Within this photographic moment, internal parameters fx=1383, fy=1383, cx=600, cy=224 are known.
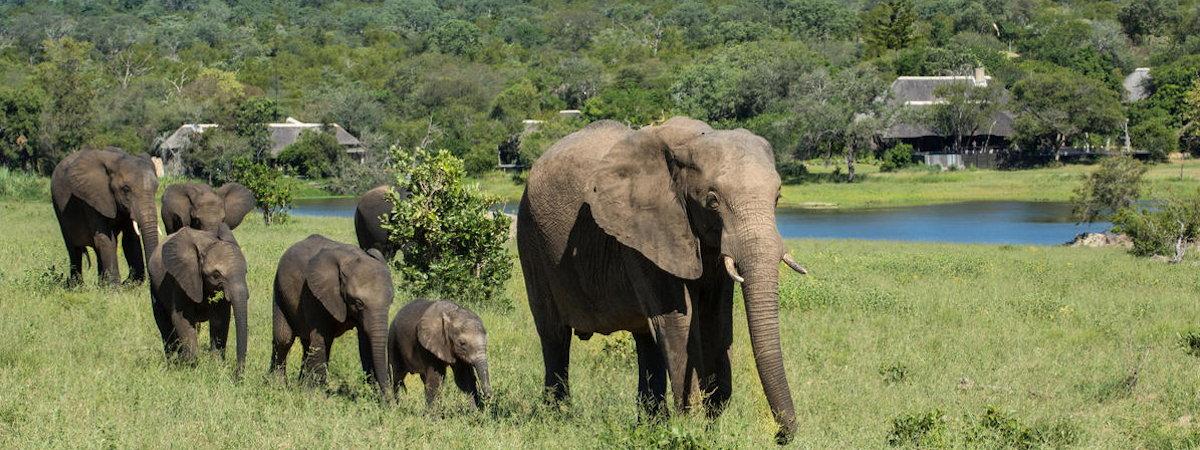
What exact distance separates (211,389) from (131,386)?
1.73 ft

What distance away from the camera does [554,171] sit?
8242 millimetres

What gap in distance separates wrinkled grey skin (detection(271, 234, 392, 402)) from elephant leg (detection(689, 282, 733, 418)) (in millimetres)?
2602

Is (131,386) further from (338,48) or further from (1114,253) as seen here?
(338,48)

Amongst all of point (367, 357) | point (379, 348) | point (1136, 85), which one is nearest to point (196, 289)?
point (367, 357)

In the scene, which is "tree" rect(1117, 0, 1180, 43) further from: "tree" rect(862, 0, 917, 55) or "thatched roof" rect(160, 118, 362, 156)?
"thatched roof" rect(160, 118, 362, 156)

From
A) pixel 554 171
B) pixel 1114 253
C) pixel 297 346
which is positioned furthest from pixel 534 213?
pixel 1114 253

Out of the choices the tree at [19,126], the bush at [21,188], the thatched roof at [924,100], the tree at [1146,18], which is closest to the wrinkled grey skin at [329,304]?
the bush at [21,188]

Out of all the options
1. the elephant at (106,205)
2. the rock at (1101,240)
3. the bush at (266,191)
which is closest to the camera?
the elephant at (106,205)

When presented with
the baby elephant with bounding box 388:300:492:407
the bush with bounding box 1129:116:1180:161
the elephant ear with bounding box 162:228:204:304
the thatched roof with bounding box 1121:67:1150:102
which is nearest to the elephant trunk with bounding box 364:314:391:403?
the baby elephant with bounding box 388:300:492:407

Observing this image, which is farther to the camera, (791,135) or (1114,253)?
(791,135)

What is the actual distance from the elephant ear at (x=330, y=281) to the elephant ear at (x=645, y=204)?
9.93ft

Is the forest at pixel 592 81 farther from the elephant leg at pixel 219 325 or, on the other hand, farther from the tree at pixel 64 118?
the elephant leg at pixel 219 325

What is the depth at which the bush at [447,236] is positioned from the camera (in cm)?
1585

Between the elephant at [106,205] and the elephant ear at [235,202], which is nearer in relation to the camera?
the elephant at [106,205]
